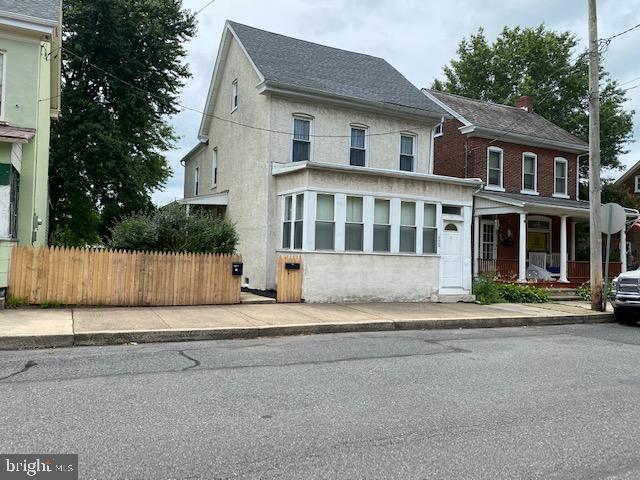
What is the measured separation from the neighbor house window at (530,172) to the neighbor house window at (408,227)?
34.0ft

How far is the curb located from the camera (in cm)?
812

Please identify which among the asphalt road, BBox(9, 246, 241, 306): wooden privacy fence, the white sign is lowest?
the asphalt road

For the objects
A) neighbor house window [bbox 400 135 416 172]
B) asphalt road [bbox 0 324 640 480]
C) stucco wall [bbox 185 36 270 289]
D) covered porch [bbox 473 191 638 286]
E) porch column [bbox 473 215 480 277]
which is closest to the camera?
asphalt road [bbox 0 324 640 480]

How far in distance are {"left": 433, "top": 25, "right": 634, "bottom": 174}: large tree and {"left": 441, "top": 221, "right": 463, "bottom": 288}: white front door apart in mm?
22160

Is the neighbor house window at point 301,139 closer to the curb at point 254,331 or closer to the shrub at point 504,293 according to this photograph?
the shrub at point 504,293

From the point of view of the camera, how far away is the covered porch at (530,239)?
19.8m

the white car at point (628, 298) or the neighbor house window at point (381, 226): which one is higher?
the neighbor house window at point (381, 226)

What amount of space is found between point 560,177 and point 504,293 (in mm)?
10397

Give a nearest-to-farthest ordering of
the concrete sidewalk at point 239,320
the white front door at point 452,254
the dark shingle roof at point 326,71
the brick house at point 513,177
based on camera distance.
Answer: the concrete sidewalk at point 239,320
the white front door at point 452,254
the dark shingle roof at point 326,71
the brick house at point 513,177

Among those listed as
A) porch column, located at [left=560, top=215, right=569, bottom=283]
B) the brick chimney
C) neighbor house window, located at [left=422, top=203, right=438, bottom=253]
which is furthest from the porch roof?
the brick chimney

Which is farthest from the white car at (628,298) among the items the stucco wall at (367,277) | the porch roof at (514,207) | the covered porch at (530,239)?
the porch roof at (514,207)

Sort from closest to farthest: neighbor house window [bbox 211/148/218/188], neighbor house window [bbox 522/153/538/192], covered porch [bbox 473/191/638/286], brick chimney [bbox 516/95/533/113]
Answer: covered porch [bbox 473/191/638/286], neighbor house window [bbox 211/148/218/188], neighbor house window [bbox 522/153/538/192], brick chimney [bbox 516/95/533/113]

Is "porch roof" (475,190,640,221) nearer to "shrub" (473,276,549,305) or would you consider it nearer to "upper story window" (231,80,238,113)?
"shrub" (473,276,549,305)

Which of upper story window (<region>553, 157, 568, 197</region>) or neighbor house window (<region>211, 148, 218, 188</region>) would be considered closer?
neighbor house window (<region>211, 148, 218, 188</region>)
